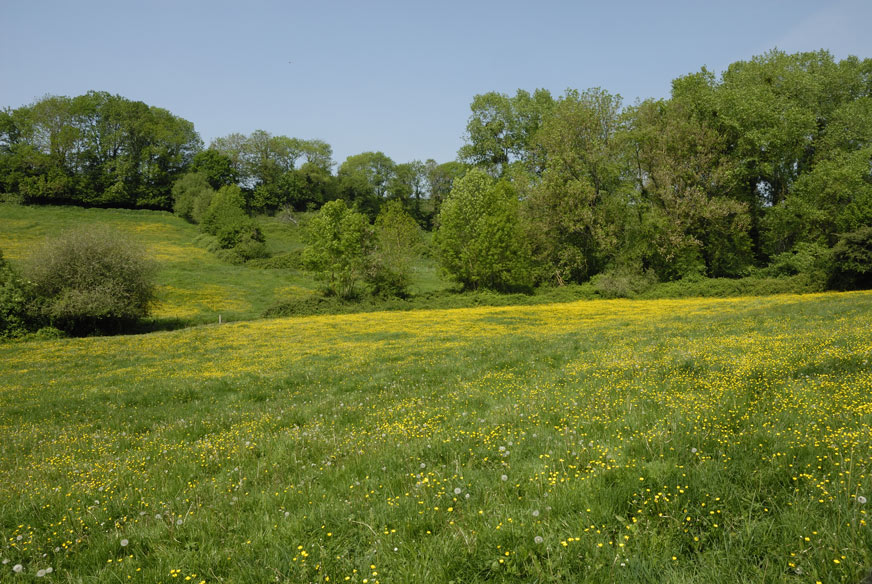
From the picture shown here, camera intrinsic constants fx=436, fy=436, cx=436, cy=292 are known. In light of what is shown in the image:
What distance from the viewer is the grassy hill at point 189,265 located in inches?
1845

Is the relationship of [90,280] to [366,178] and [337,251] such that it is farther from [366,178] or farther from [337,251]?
[366,178]

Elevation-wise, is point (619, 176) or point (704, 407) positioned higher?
point (619, 176)

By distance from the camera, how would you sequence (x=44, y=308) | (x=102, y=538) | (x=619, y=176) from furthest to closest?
(x=619, y=176) < (x=44, y=308) < (x=102, y=538)

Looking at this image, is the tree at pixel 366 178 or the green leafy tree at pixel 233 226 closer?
the green leafy tree at pixel 233 226

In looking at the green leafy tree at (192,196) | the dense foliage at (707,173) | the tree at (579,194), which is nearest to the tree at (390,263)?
the dense foliage at (707,173)

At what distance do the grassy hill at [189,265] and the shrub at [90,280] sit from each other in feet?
10.4

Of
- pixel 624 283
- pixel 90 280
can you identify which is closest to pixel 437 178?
pixel 624 283

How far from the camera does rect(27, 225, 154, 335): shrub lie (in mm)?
33812

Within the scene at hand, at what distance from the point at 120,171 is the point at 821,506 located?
114 metres

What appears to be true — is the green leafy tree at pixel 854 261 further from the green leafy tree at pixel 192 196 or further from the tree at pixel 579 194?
the green leafy tree at pixel 192 196

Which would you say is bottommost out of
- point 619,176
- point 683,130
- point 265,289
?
point 265,289

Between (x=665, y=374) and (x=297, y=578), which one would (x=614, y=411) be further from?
(x=297, y=578)

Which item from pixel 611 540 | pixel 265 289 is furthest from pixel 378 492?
pixel 265 289

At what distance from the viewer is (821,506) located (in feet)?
11.9
